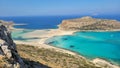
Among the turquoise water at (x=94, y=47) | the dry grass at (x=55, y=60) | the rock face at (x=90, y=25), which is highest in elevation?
the rock face at (x=90, y=25)

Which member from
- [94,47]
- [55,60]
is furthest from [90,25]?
[55,60]

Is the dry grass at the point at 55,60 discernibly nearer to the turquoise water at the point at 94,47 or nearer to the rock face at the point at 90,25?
the turquoise water at the point at 94,47

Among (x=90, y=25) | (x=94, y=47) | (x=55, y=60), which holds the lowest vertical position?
(x=55, y=60)

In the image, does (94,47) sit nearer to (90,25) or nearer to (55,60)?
(55,60)

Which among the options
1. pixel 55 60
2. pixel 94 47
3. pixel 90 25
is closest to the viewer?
pixel 55 60

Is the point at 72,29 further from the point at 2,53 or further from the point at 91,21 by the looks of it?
the point at 2,53

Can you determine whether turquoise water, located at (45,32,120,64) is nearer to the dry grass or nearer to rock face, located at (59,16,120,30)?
the dry grass

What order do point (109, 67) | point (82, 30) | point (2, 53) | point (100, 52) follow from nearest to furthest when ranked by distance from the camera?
point (2, 53)
point (109, 67)
point (100, 52)
point (82, 30)

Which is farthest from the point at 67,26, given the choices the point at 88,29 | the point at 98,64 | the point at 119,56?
the point at 98,64

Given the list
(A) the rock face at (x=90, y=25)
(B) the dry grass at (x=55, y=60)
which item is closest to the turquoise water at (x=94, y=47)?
(B) the dry grass at (x=55, y=60)

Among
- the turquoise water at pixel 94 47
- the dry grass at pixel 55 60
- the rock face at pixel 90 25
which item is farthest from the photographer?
the rock face at pixel 90 25

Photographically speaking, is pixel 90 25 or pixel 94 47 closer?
pixel 94 47
